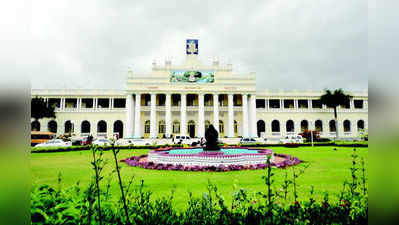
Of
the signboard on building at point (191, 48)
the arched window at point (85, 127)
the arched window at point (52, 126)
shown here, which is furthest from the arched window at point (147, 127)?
the arched window at point (52, 126)

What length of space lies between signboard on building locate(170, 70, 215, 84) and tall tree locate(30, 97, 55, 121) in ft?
70.6

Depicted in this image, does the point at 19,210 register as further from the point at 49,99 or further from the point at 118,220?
the point at 49,99

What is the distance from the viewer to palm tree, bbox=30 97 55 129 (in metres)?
35.4

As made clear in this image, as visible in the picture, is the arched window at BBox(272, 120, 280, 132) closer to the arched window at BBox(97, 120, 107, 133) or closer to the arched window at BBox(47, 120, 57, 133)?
the arched window at BBox(97, 120, 107, 133)

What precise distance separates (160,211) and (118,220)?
55 cm

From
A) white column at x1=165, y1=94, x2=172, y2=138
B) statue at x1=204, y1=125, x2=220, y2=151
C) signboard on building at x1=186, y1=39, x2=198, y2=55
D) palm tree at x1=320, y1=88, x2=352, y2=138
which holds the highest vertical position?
signboard on building at x1=186, y1=39, x2=198, y2=55

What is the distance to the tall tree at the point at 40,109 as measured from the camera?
35475 mm

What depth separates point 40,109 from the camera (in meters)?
36.6

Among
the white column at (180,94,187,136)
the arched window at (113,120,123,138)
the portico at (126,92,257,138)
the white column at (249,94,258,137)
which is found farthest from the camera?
the arched window at (113,120,123,138)

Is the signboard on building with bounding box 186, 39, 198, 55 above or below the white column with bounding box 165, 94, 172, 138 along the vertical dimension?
above

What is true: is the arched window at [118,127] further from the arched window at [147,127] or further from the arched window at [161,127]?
the arched window at [161,127]

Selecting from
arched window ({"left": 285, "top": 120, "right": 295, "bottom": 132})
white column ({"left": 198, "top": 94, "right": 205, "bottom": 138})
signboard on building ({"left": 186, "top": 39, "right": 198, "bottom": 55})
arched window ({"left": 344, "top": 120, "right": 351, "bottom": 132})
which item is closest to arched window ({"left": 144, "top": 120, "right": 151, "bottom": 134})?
white column ({"left": 198, "top": 94, "right": 205, "bottom": 138})

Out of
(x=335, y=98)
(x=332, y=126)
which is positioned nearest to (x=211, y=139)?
(x=335, y=98)

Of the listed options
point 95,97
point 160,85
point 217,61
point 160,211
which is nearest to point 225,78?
point 217,61
